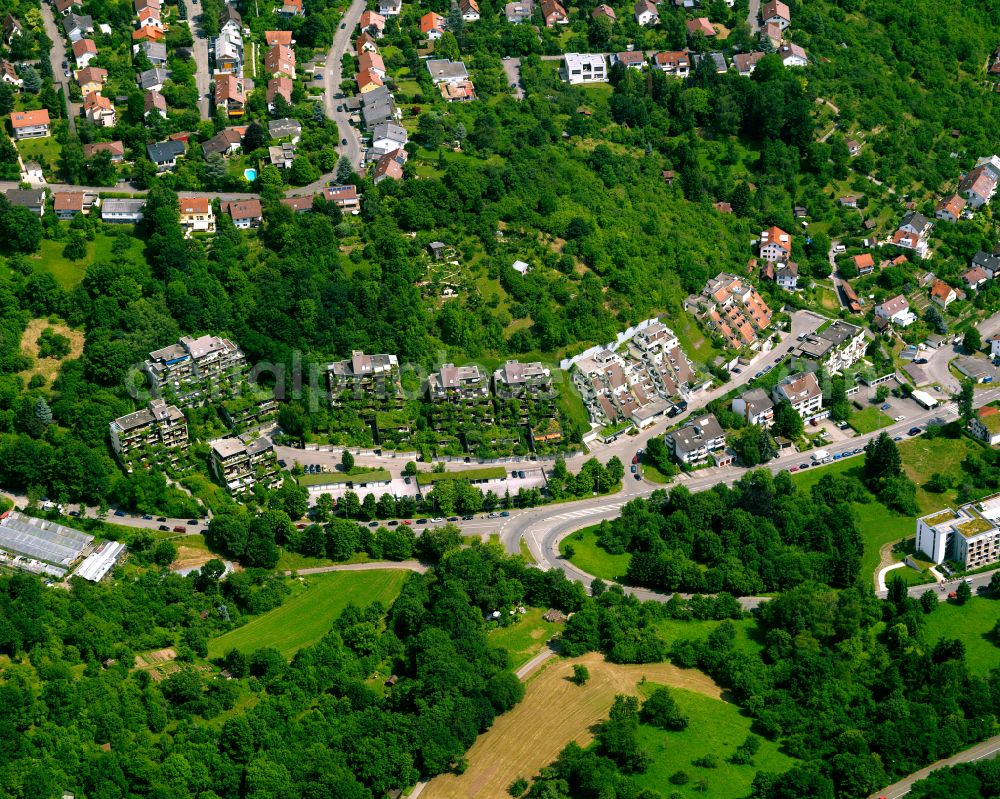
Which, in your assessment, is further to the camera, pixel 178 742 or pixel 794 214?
pixel 794 214

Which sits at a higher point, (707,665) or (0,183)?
(0,183)

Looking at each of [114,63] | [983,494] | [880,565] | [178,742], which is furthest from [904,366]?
[114,63]

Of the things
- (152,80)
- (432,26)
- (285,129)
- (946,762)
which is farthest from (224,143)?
(946,762)

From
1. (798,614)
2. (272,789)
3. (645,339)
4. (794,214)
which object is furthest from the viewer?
(794,214)

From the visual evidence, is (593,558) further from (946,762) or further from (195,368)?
(195,368)

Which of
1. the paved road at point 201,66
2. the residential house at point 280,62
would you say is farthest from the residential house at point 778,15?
the paved road at point 201,66

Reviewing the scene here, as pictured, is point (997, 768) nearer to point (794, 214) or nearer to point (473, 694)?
point (473, 694)

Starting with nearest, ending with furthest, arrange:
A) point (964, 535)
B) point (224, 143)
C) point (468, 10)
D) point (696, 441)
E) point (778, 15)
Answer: point (964, 535), point (696, 441), point (224, 143), point (468, 10), point (778, 15)
